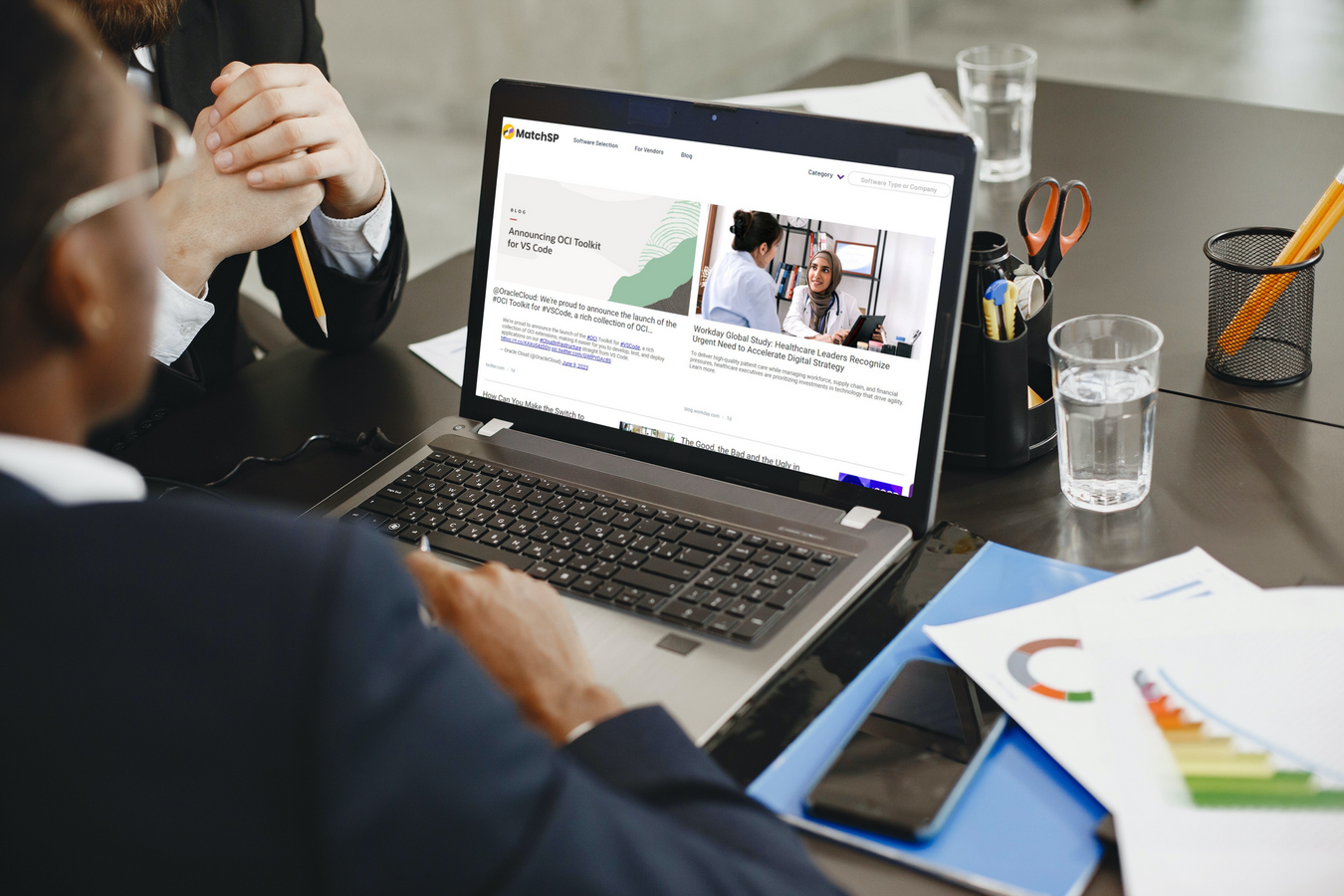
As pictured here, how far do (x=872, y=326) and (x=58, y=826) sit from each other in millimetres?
640

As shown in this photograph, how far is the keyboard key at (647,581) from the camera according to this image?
850 mm

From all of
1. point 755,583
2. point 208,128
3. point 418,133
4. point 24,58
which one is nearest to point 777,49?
point 418,133

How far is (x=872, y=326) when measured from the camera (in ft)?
2.89

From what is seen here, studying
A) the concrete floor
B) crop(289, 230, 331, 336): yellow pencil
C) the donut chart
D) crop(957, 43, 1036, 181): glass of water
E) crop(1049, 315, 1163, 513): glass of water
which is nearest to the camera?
the donut chart

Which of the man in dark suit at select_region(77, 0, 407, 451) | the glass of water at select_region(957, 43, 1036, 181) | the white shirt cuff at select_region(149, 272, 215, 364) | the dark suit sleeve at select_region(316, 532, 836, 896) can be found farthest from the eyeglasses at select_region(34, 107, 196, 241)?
the glass of water at select_region(957, 43, 1036, 181)

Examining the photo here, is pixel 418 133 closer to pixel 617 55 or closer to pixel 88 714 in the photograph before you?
pixel 617 55

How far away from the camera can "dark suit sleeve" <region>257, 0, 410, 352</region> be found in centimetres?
128

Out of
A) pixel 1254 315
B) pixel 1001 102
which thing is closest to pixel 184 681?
pixel 1254 315

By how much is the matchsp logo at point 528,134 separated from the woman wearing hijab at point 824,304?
28cm

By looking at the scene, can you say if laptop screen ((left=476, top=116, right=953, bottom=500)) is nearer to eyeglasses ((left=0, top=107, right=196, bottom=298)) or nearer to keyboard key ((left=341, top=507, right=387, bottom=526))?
keyboard key ((left=341, top=507, right=387, bottom=526))

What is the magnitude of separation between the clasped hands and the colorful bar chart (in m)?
0.89

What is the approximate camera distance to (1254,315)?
1060 millimetres

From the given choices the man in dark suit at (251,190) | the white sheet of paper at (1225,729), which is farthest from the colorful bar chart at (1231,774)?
the man in dark suit at (251,190)

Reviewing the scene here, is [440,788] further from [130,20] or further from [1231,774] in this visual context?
[130,20]
